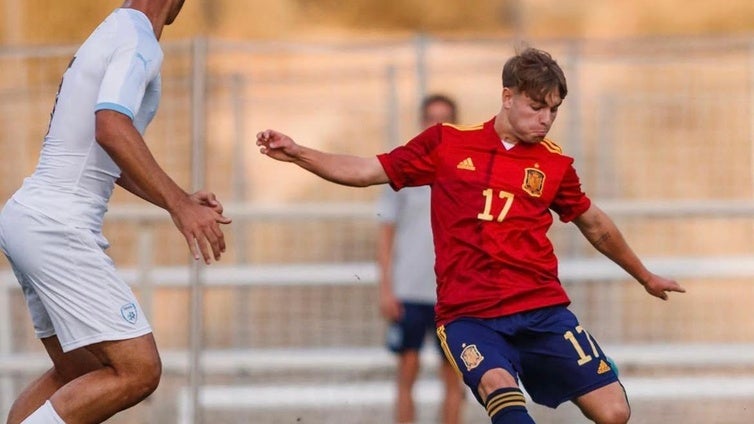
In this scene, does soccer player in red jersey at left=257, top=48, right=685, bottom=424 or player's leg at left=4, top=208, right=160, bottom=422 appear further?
soccer player in red jersey at left=257, top=48, right=685, bottom=424

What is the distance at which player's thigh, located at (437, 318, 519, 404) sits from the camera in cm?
490

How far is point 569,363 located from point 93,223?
1.82m

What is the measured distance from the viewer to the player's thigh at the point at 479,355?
4.90 meters

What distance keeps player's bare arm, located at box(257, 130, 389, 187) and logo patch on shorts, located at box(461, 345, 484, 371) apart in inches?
29.5

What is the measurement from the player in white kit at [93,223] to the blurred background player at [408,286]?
3.00 m

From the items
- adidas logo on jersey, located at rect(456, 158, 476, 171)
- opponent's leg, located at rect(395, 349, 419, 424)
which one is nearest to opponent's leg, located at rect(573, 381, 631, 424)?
adidas logo on jersey, located at rect(456, 158, 476, 171)

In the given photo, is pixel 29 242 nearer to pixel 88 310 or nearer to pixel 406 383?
pixel 88 310

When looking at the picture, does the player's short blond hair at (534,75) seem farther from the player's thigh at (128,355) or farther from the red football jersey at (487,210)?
the player's thigh at (128,355)

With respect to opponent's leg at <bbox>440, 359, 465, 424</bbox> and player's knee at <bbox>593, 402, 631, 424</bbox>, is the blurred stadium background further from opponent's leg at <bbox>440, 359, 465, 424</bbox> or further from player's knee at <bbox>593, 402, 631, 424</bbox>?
player's knee at <bbox>593, 402, 631, 424</bbox>

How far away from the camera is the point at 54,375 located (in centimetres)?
521

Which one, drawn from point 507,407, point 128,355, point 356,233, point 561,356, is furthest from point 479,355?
point 356,233

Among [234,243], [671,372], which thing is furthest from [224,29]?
[671,372]

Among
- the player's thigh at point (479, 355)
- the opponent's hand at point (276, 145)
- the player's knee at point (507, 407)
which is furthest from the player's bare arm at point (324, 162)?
the player's knee at point (507, 407)

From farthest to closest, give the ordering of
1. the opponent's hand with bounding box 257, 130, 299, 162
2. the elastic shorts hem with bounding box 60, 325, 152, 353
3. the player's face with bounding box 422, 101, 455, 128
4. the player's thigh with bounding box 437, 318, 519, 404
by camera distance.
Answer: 1. the player's face with bounding box 422, 101, 455, 128
2. the opponent's hand with bounding box 257, 130, 299, 162
3. the player's thigh with bounding box 437, 318, 519, 404
4. the elastic shorts hem with bounding box 60, 325, 152, 353
